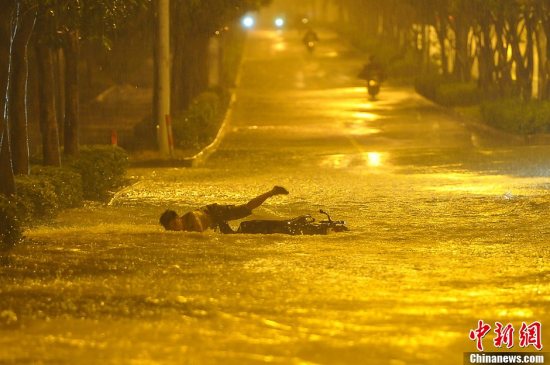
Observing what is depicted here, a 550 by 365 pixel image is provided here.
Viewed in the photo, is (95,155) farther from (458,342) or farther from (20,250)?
(458,342)

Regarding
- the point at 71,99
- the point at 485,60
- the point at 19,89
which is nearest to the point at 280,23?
the point at 485,60

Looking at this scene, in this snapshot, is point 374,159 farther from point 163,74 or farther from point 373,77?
point 373,77

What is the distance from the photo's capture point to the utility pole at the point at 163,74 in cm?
3058

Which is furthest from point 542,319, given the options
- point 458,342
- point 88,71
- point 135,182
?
point 88,71

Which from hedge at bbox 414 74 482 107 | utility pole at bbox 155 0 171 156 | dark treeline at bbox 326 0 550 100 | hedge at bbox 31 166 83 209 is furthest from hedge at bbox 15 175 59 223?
hedge at bbox 414 74 482 107

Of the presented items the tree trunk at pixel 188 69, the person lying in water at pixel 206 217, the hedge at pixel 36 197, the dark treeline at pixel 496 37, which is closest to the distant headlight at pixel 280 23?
the dark treeline at pixel 496 37

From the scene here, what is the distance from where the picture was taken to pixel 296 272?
13.1 m

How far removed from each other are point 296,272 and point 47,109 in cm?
1017

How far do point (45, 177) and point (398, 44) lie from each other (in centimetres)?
5804

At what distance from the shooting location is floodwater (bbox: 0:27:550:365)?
968 centimetres

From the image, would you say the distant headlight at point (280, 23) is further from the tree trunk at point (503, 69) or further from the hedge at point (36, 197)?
the hedge at point (36, 197)

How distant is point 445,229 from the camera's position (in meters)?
17.1

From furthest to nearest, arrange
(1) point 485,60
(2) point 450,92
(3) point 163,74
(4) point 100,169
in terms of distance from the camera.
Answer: (2) point 450,92 < (1) point 485,60 < (3) point 163,74 < (4) point 100,169

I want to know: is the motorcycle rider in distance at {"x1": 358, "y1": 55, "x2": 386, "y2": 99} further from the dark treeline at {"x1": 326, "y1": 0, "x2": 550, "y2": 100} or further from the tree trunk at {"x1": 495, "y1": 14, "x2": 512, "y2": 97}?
the tree trunk at {"x1": 495, "y1": 14, "x2": 512, "y2": 97}
